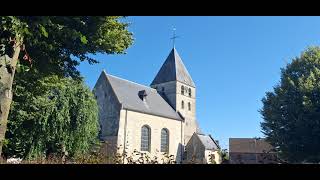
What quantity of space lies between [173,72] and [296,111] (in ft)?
105

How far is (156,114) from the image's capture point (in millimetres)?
45281

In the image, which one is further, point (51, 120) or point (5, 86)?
point (51, 120)

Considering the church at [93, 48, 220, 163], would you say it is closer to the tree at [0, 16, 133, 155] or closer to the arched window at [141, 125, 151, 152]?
the arched window at [141, 125, 151, 152]

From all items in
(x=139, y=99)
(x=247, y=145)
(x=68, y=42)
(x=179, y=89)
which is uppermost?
(x=179, y=89)

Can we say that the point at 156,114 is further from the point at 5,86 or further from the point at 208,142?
the point at 5,86

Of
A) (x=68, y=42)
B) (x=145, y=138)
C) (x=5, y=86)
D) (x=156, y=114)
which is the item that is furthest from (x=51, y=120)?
(x=156, y=114)

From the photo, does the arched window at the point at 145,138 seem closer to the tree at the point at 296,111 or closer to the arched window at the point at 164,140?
the arched window at the point at 164,140

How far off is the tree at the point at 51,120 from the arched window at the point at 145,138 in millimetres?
14958

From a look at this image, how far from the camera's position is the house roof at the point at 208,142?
50.0 meters

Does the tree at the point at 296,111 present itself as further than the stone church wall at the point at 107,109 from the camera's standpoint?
No

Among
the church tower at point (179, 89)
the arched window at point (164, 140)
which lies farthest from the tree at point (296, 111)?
the church tower at point (179, 89)
